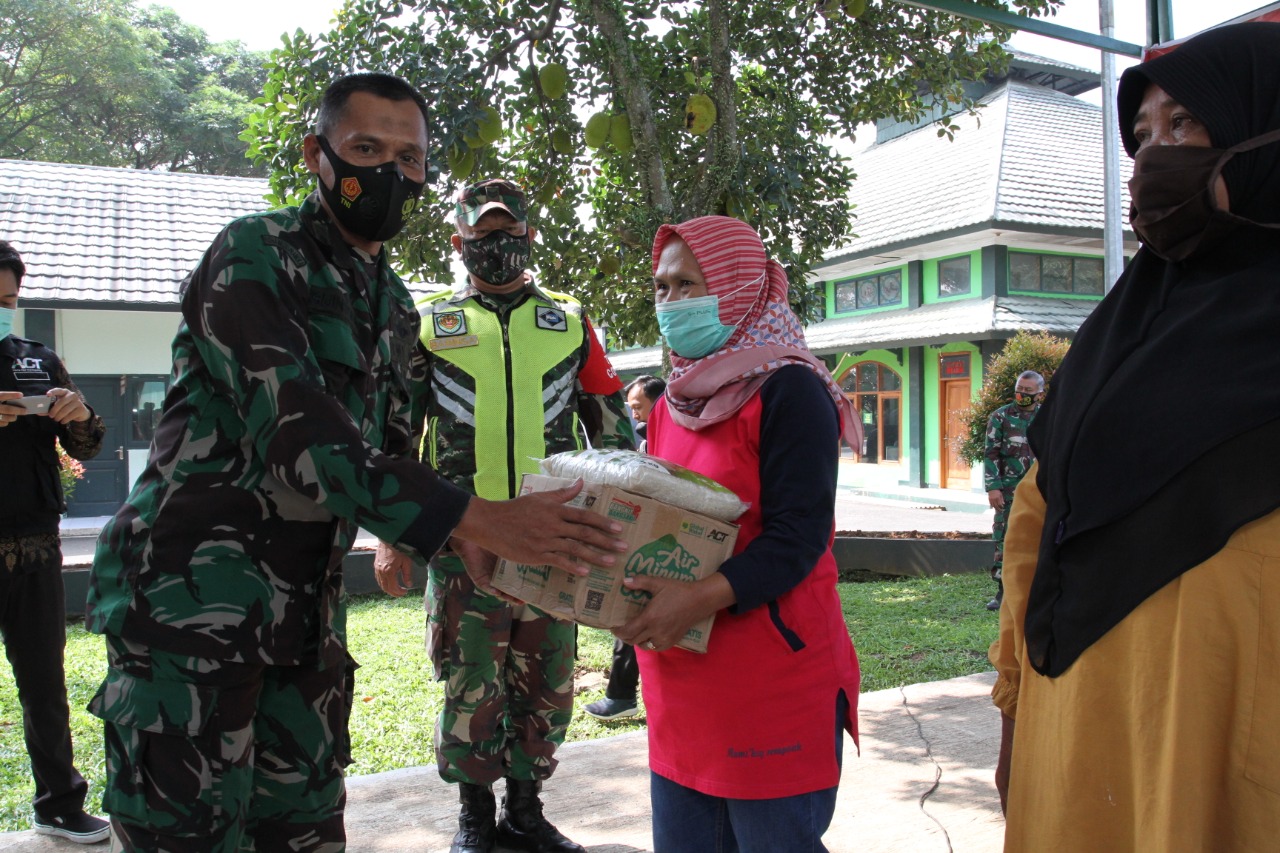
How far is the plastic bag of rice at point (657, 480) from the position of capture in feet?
6.41

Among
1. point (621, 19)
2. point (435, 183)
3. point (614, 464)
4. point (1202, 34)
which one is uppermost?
point (621, 19)

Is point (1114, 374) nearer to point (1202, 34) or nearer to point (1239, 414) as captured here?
point (1239, 414)

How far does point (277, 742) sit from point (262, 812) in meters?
0.15

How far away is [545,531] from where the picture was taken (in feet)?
6.28

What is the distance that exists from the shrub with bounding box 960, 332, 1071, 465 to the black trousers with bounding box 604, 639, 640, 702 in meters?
9.85

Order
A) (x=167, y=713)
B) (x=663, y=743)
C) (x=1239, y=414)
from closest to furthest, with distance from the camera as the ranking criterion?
(x=1239, y=414) < (x=167, y=713) < (x=663, y=743)

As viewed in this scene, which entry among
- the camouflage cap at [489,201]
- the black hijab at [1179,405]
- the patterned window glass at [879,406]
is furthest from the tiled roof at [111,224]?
the black hijab at [1179,405]

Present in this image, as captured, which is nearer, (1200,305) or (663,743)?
(1200,305)

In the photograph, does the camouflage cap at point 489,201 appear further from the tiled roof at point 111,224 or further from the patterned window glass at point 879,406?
the patterned window glass at point 879,406

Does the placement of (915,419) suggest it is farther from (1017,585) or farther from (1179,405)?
(1179,405)

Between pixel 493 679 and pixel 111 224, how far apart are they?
14.8m

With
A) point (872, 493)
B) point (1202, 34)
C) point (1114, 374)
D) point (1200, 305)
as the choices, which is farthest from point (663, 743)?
point (872, 493)

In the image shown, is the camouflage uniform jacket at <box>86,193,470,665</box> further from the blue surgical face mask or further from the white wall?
the white wall

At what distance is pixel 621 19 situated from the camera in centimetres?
504
